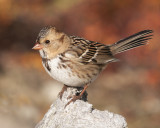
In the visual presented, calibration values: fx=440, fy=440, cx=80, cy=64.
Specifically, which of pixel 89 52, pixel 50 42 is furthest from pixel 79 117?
pixel 89 52

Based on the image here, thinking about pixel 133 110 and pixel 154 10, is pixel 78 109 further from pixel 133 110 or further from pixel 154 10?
pixel 154 10

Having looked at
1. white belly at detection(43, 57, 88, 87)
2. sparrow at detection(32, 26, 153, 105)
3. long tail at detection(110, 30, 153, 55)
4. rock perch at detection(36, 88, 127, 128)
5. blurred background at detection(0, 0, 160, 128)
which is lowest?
rock perch at detection(36, 88, 127, 128)

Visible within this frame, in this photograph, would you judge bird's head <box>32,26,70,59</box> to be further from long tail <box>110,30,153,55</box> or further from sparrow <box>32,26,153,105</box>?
long tail <box>110,30,153,55</box>

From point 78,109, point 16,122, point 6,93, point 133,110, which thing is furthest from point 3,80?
point 78,109

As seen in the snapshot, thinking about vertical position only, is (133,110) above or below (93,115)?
above

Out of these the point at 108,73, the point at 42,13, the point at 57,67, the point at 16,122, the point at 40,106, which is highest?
the point at 42,13

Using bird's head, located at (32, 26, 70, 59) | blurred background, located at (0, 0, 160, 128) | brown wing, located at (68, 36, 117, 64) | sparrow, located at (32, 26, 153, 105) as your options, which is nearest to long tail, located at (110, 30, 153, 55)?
sparrow, located at (32, 26, 153, 105)

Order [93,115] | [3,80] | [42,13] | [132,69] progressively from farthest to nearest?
[42,13] < [132,69] < [3,80] < [93,115]

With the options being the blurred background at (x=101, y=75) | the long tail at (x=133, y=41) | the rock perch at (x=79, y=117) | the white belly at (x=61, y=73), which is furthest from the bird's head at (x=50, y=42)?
the blurred background at (x=101, y=75)

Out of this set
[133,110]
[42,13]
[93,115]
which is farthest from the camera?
[42,13]
